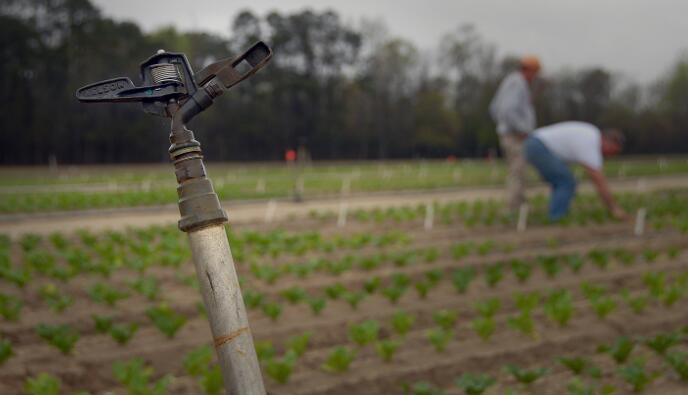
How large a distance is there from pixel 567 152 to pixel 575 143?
0.59 ft

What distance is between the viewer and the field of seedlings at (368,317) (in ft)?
11.8

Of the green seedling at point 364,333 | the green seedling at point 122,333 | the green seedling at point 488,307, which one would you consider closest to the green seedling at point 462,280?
the green seedling at point 488,307

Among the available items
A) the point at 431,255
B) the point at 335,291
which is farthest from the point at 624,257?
the point at 335,291

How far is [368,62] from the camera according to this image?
4584 centimetres

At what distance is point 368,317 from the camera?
493 centimetres

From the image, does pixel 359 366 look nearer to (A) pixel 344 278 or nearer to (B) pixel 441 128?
(A) pixel 344 278

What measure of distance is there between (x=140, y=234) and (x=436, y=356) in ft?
19.2

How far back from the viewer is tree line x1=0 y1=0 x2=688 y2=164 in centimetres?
1984

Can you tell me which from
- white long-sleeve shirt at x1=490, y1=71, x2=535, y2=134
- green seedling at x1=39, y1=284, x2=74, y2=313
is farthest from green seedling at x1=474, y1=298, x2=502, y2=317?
white long-sleeve shirt at x1=490, y1=71, x2=535, y2=134

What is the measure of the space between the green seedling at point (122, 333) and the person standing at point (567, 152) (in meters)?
6.09

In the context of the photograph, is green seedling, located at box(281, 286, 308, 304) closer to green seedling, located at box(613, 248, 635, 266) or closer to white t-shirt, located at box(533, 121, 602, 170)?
green seedling, located at box(613, 248, 635, 266)

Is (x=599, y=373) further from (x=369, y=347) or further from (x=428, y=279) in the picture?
(x=428, y=279)

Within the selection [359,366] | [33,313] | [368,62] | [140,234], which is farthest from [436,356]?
[368,62]

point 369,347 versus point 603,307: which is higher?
point 369,347
